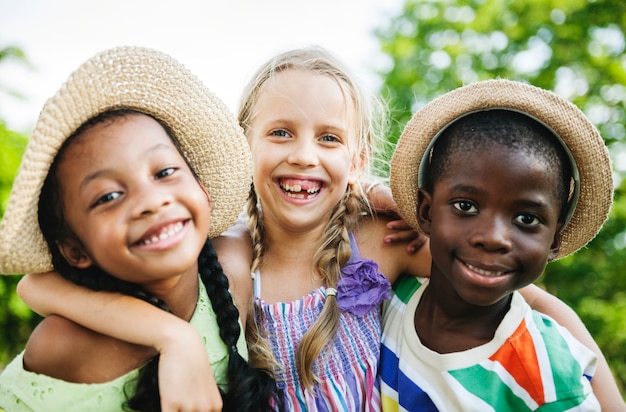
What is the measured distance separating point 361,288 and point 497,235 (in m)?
0.72

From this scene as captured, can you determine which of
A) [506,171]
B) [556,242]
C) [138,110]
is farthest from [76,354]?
[556,242]

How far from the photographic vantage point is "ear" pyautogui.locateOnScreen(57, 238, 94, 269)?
67.8 inches

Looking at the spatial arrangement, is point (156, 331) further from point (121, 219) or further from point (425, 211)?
point (425, 211)

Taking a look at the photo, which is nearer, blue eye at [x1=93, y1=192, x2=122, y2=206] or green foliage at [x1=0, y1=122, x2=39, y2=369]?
blue eye at [x1=93, y1=192, x2=122, y2=206]

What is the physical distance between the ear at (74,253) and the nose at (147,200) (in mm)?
288

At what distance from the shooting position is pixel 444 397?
191cm

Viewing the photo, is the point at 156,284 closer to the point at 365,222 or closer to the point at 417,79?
the point at 365,222

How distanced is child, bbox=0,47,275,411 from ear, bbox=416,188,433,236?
2.54 ft

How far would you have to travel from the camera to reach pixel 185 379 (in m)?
1.66

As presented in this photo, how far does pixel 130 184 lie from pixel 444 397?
1.33m

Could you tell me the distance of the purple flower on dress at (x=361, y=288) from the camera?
2242 millimetres

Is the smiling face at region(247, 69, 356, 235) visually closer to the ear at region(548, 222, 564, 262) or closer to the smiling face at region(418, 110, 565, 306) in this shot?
the smiling face at region(418, 110, 565, 306)

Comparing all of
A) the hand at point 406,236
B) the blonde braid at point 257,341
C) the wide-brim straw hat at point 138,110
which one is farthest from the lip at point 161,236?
the hand at point 406,236

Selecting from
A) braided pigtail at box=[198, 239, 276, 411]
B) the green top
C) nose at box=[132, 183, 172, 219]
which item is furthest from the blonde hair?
nose at box=[132, 183, 172, 219]
